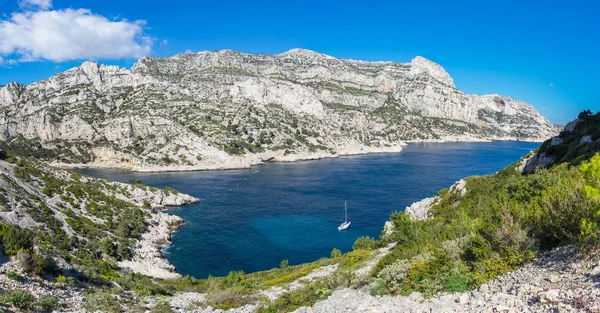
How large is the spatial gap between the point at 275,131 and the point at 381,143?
57.4m

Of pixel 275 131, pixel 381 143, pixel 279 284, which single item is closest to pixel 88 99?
pixel 275 131

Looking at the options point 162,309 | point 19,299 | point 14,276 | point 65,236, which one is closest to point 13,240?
point 14,276

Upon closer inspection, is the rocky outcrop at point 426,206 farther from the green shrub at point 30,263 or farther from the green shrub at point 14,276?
the green shrub at point 14,276

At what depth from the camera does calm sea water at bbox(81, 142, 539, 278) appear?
47.9 m

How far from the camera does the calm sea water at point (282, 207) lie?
4794 centimetres

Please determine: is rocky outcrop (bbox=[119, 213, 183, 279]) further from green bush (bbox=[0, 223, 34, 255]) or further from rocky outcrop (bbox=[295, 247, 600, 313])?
rocky outcrop (bbox=[295, 247, 600, 313])

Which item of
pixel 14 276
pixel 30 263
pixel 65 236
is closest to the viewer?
pixel 14 276

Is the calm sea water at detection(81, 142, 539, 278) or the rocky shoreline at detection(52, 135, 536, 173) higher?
Answer: the rocky shoreline at detection(52, 135, 536, 173)

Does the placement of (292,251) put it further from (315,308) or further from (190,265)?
(315,308)

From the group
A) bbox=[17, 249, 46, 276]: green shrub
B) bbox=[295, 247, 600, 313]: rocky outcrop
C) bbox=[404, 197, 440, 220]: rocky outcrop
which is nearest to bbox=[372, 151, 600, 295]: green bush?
bbox=[295, 247, 600, 313]: rocky outcrop

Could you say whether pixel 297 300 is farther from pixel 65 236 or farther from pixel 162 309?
pixel 65 236

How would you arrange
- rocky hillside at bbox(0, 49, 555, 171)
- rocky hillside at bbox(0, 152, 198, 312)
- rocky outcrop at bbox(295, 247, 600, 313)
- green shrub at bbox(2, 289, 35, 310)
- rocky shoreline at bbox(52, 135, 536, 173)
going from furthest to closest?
rocky hillside at bbox(0, 49, 555, 171) < rocky shoreline at bbox(52, 135, 536, 173) < rocky hillside at bbox(0, 152, 198, 312) < green shrub at bbox(2, 289, 35, 310) < rocky outcrop at bbox(295, 247, 600, 313)

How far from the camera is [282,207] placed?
71.4 m

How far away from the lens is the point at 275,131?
166m
